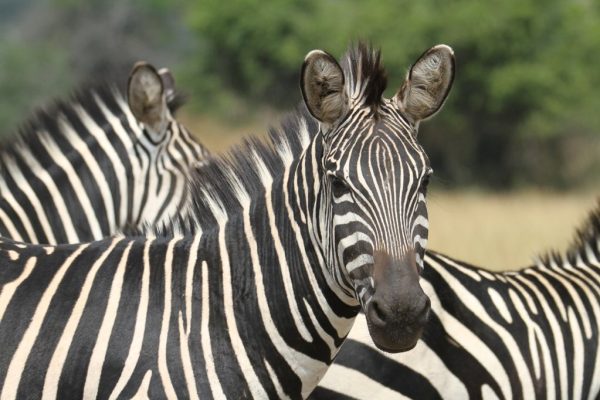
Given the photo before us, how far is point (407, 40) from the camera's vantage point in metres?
33.6

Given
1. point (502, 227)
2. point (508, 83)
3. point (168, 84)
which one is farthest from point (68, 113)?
point (508, 83)

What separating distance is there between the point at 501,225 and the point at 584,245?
13.8 metres

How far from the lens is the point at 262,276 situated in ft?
15.5

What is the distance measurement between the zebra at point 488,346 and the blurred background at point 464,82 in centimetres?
1346

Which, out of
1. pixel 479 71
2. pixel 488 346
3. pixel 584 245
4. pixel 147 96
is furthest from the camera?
pixel 479 71

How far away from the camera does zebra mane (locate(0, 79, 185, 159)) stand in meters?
7.56

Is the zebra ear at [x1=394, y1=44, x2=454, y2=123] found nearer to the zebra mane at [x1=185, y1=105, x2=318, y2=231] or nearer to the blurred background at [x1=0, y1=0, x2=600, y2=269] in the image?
→ the zebra mane at [x1=185, y1=105, x2=318, y2=231]

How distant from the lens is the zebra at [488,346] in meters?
5.44

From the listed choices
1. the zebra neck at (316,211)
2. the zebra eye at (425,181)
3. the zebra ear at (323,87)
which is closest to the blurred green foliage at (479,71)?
the zebra neck at (316,211)

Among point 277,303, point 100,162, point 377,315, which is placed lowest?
point 377,315

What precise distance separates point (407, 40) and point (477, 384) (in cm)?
2894

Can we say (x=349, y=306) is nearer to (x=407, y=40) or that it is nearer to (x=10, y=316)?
(x=10, y=316)

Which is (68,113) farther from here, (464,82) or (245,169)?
(464,82)

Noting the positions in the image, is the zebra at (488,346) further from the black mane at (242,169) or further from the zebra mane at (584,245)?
the black mane at (242,169)
